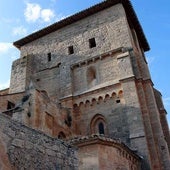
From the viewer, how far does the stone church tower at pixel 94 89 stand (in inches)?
453

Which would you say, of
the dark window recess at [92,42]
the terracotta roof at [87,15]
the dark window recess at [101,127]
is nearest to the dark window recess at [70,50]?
the dark window recess at [92,42]

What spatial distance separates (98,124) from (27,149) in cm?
1080

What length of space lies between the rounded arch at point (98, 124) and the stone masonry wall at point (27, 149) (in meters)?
9.69

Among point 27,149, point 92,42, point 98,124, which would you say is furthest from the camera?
point 92,42

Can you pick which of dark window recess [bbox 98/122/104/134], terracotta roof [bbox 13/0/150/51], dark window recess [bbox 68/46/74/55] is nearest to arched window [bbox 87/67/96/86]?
dark window recess [bbox 68/46/74/55]

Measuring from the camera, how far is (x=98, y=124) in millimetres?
14203

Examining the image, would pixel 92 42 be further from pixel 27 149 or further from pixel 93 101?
pixel 27 149

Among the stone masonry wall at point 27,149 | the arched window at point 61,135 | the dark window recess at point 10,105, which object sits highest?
the dark window recess at point 10,105

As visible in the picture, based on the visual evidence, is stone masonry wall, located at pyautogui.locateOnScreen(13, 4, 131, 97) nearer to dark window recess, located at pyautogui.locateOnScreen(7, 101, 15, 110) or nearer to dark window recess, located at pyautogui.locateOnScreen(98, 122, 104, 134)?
dark window recess, located at pyautogui.locateOnScreen(98, 122, 104, 134)

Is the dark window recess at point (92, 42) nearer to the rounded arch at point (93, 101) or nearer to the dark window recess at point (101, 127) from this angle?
the rounded arch at point (93, 101)

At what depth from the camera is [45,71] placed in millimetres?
17656

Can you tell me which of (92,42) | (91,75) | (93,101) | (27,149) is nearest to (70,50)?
(92,42)

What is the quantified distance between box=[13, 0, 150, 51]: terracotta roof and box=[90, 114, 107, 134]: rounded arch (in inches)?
301

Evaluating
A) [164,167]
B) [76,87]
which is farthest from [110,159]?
[76,87]
